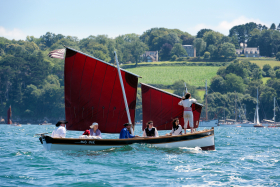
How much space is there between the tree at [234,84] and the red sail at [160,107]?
142 meters

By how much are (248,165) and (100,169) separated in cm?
750

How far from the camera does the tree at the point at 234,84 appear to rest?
16412cm

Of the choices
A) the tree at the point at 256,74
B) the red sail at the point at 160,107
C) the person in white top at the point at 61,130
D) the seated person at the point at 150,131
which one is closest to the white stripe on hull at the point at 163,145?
the person in white top at the point at 61,130

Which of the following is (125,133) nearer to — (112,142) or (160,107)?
(112,142)

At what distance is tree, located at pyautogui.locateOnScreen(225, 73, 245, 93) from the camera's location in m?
164

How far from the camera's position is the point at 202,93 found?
165m

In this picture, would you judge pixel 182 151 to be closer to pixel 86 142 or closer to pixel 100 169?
pixel 86 142

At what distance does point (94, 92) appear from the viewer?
2570 centimetres

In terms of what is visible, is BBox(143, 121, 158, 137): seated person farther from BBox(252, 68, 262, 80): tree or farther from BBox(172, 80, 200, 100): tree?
BBox(252, 68, 262, 80): tree

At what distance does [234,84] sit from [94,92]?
144 meters

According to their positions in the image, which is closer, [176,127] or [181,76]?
[176,127]

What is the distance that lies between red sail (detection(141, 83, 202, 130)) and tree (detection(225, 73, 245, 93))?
142 meters

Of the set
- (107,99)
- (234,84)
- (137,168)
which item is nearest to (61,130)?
(107,99)

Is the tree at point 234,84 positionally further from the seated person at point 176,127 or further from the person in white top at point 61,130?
the person in white top at point 61,130
